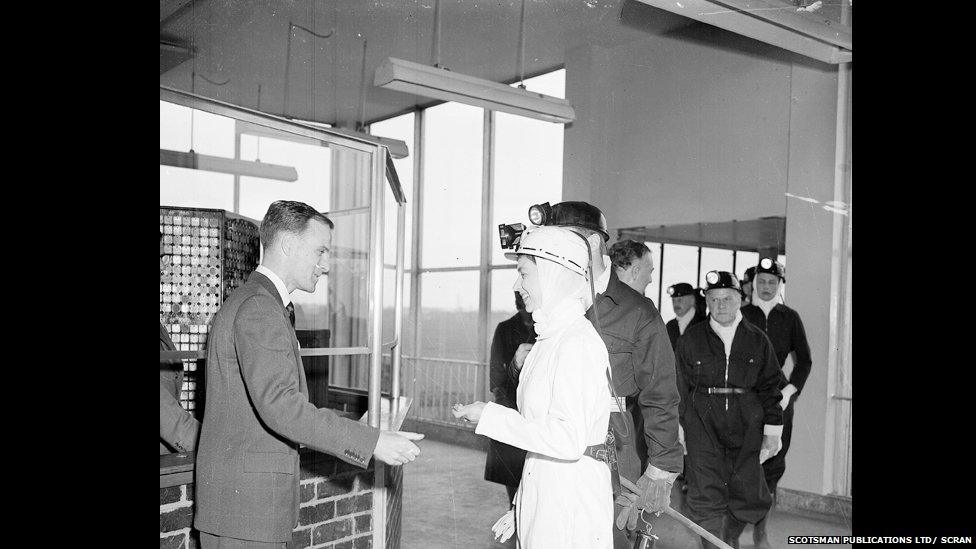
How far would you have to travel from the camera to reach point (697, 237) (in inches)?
226

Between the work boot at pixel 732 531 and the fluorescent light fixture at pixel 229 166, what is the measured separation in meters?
4.96

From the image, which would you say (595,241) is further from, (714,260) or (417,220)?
(417,220)

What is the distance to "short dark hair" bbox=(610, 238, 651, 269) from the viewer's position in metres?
2.66

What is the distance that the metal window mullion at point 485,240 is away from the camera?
6844mm

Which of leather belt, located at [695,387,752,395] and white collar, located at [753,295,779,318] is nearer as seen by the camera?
leather belt, located at [695,387,752,395]

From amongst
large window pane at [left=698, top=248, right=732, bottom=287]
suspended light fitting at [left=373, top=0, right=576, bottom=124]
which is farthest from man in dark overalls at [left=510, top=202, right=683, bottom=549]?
large window pane at [left=698, top=248, right=732, bottom=287]

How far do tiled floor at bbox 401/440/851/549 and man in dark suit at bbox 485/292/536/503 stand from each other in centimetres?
99

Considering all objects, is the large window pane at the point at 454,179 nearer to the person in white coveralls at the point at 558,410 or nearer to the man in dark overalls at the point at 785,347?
the man in dark overalls at the point at 785,347

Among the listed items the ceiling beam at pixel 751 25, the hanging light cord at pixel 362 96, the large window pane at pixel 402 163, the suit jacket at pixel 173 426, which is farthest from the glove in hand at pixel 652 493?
the hanging light cord at pixel 362 96

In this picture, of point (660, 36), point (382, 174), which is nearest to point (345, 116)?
point (660, 36)

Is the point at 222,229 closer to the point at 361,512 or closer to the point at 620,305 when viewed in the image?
the point at 361,512

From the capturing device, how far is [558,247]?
1690mm

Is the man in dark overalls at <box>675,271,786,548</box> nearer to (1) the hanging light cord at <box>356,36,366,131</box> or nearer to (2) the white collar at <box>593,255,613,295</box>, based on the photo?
(2) the white collar at <box>593,255,613,295</box>
